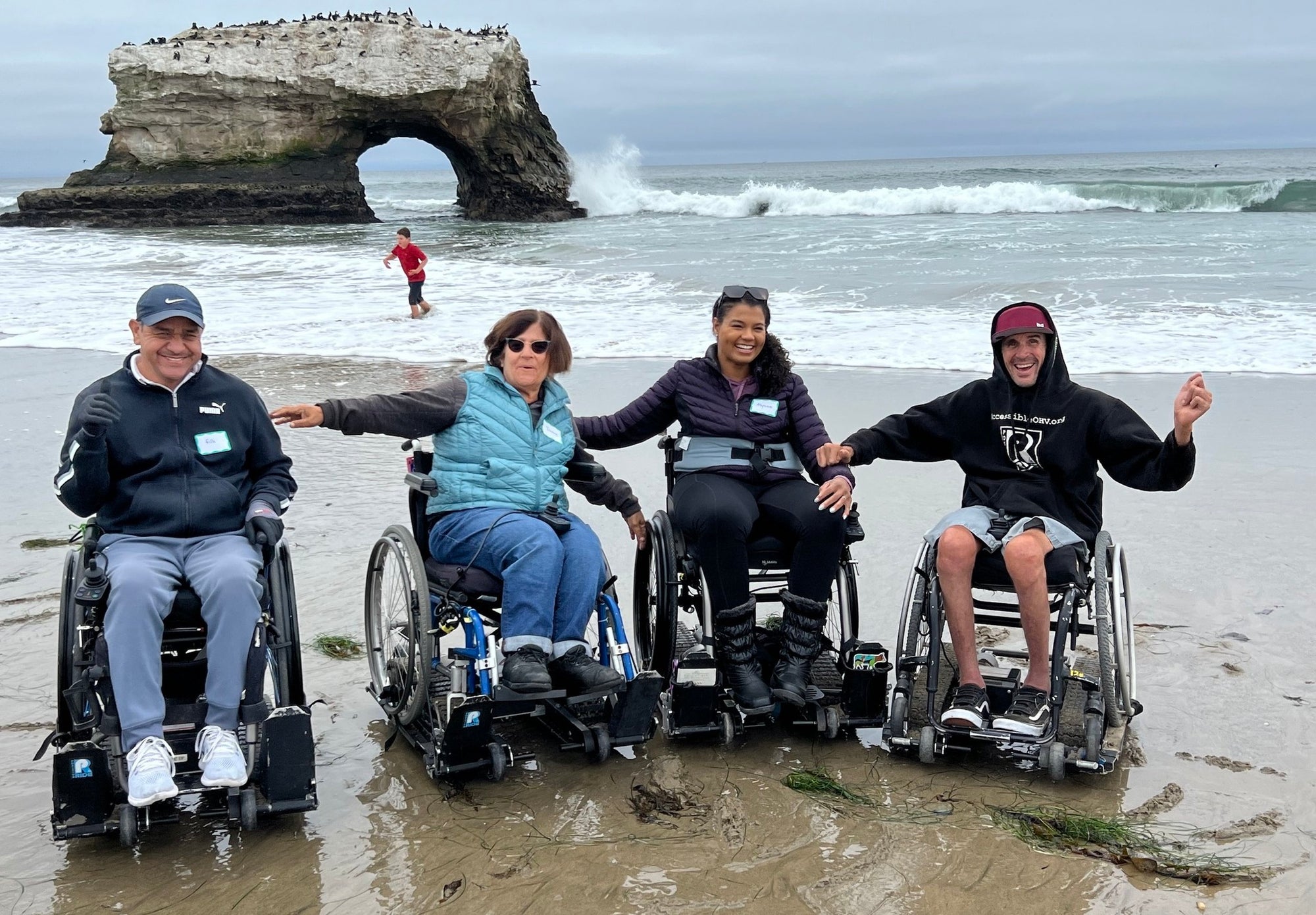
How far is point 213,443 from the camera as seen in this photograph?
289 cm

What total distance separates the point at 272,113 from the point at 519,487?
30.3 m

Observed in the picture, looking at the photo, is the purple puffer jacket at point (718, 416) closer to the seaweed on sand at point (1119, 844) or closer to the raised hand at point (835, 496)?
the raised hand at point (835, 496)

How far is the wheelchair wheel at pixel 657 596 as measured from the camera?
3264 mm

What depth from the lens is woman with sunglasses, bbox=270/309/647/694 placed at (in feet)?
9.73

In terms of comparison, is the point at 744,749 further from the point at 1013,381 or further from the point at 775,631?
the point at 1013,381

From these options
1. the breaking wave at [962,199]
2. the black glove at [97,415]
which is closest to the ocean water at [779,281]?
the breaking wave at [962,199]

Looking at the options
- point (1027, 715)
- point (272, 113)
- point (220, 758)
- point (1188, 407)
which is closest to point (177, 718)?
point (220, 758)

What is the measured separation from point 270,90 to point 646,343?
23825mm

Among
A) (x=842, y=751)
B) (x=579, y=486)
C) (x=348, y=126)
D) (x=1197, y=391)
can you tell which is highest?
(x=348, y=126)

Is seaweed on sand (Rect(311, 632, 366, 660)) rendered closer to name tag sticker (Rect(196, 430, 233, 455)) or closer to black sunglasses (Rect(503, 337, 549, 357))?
name tag sticker (Rect(196, 430, 233, 455))

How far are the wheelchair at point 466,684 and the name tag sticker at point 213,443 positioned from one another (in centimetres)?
47

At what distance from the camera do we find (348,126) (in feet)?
103

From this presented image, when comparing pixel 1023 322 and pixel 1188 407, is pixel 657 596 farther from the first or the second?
pixel 1188 407

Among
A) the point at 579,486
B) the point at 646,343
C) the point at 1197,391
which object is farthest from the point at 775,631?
the point at 646,343
